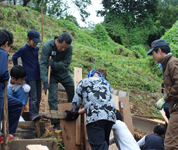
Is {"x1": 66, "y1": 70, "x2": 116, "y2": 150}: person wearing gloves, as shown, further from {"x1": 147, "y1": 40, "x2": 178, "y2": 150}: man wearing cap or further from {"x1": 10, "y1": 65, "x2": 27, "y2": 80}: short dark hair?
{"x1": 10, "y1": 65, "x2": 27, "y2": 80}: short dark hair

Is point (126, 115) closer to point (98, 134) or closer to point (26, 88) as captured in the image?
point (98, 134)

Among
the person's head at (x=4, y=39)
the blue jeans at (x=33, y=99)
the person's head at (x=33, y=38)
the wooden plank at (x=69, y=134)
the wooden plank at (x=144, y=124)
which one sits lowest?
the wooden plank at (x=144, y=124)

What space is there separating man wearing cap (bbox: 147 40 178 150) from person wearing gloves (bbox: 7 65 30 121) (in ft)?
7.66

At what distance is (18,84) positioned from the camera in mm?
4203

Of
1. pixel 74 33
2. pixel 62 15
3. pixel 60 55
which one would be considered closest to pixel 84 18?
pixel 62 15

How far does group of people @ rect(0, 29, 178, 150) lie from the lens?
313 cm

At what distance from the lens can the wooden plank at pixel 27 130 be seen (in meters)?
3.94

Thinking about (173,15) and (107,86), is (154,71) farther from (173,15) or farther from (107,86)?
(173,15)

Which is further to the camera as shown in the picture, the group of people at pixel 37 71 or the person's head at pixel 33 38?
the person's head at pixel 33 38

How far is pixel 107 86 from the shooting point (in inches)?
138

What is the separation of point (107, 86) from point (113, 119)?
0.53 metres

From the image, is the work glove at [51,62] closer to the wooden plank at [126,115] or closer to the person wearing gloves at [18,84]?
the person wearing gloves at [18,84]

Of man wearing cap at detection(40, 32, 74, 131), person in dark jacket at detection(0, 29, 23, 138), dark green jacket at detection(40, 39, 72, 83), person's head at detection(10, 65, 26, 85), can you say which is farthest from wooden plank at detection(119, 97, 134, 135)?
person in dark jacket at detection(0, 29, 23, 138)

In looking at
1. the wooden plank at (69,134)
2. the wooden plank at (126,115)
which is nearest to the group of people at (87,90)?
the wooden plank at (69,134)
